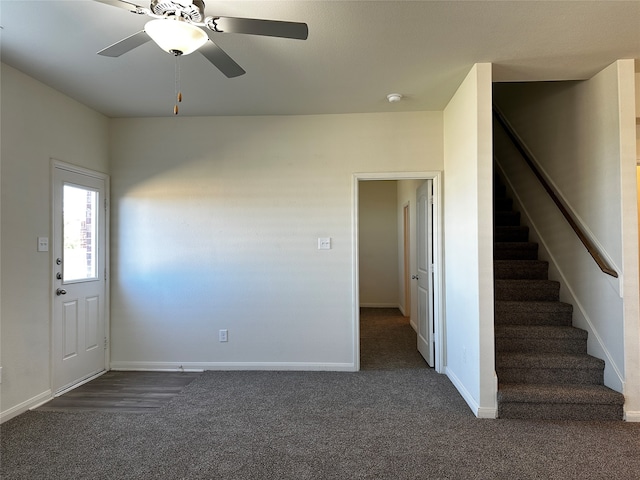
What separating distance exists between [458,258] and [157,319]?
3.11 m

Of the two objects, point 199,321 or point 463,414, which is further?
point 199,321

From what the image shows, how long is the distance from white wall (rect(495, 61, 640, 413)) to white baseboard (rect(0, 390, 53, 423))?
456 cm

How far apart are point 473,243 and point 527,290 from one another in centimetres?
114

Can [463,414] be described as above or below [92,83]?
below

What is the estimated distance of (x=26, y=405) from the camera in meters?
2.85

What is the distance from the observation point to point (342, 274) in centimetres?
376

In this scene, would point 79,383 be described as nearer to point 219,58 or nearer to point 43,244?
point 43,244

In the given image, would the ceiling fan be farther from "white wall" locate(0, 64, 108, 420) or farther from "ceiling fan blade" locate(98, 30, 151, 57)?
"white wall" locate(0, 64, 108, 420)

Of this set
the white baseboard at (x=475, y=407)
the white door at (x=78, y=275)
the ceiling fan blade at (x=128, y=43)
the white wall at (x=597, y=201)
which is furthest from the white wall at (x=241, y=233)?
the ceiling fan blade at (x=128, y=43)

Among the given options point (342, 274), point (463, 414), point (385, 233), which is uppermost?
point (385, 233)

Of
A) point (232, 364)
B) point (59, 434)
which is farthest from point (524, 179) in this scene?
point (59, 434)

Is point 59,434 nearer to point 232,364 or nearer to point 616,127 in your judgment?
point 232,364

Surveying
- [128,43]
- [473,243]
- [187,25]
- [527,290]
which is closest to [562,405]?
[527,290]

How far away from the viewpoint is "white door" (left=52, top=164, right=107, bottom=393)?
126 inches
